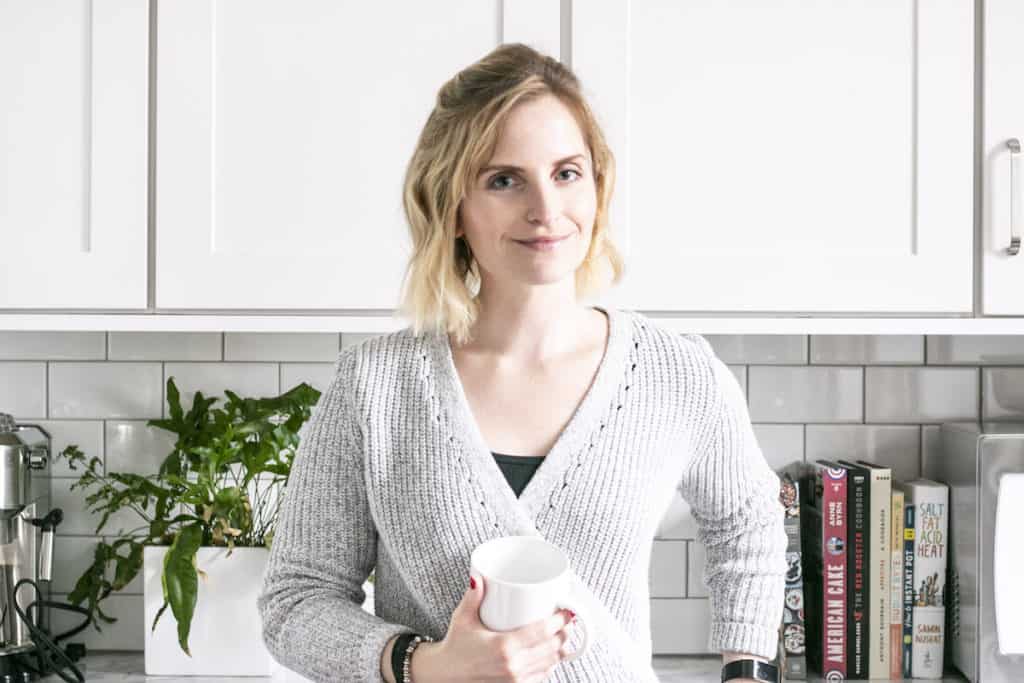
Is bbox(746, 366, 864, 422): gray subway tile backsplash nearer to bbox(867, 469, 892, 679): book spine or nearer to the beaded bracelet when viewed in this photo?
bbox(867, 469, 892, 679): book spine

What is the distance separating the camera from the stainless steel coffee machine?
1622 mm

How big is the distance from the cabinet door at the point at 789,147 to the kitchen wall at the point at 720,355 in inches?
15.2

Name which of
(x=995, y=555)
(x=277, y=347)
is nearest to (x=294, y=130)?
(x=277, y=347)

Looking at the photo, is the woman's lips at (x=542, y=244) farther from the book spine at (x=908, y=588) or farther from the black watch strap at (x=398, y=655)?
the book spine at (x=908, y=588)

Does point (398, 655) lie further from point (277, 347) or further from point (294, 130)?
point (277, 347)

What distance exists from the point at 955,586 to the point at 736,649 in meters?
0.76

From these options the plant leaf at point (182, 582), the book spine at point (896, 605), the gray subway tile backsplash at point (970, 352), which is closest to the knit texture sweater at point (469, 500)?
the plant leaf at point (182, 582)

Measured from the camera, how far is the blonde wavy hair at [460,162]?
99 centimetres

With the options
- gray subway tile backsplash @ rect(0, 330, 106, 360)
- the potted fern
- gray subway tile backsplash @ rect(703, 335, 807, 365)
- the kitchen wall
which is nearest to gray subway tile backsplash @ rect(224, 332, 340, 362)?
the kitchen wall

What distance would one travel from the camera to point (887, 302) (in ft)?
4.87

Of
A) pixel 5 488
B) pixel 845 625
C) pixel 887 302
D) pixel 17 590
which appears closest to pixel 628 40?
pixel 887 302

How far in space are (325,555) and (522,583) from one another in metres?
0.25

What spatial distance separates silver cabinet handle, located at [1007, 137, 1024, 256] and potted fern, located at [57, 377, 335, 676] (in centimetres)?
109

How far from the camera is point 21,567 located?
5.49ft
